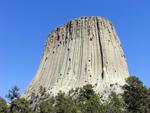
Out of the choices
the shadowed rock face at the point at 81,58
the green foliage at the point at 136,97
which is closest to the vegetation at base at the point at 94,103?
the green foliage at the point at 136,97

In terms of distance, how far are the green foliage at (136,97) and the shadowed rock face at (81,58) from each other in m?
17.7

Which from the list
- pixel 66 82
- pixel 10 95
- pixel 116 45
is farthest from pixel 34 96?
pixel 116 45

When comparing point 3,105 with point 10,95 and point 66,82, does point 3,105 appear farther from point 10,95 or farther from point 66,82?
point 66,82

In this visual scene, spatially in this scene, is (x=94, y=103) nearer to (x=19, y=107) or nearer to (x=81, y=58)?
(x=19, y=107)

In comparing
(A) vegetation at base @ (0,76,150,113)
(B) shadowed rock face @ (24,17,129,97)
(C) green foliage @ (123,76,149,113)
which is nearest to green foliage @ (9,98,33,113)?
(A) vegetation at base @ (0,76,150,113)

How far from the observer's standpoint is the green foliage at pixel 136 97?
273 ft

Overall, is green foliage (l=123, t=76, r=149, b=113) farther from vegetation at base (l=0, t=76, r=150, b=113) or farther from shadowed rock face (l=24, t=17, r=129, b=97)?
shadowed rock face (l=24, t=17, r=129, b=97)

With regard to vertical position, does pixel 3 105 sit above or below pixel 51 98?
below

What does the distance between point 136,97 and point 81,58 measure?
31099 mm

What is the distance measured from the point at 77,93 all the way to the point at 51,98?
5978mm

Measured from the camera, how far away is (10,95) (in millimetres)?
94250

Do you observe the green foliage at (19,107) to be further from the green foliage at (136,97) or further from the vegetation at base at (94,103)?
the green foliage at (136,97)

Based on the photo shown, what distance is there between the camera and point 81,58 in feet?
373

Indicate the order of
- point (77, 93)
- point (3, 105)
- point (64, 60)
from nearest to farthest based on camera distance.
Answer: point (3, 105) < point (77, 93) < point (64, 60)
